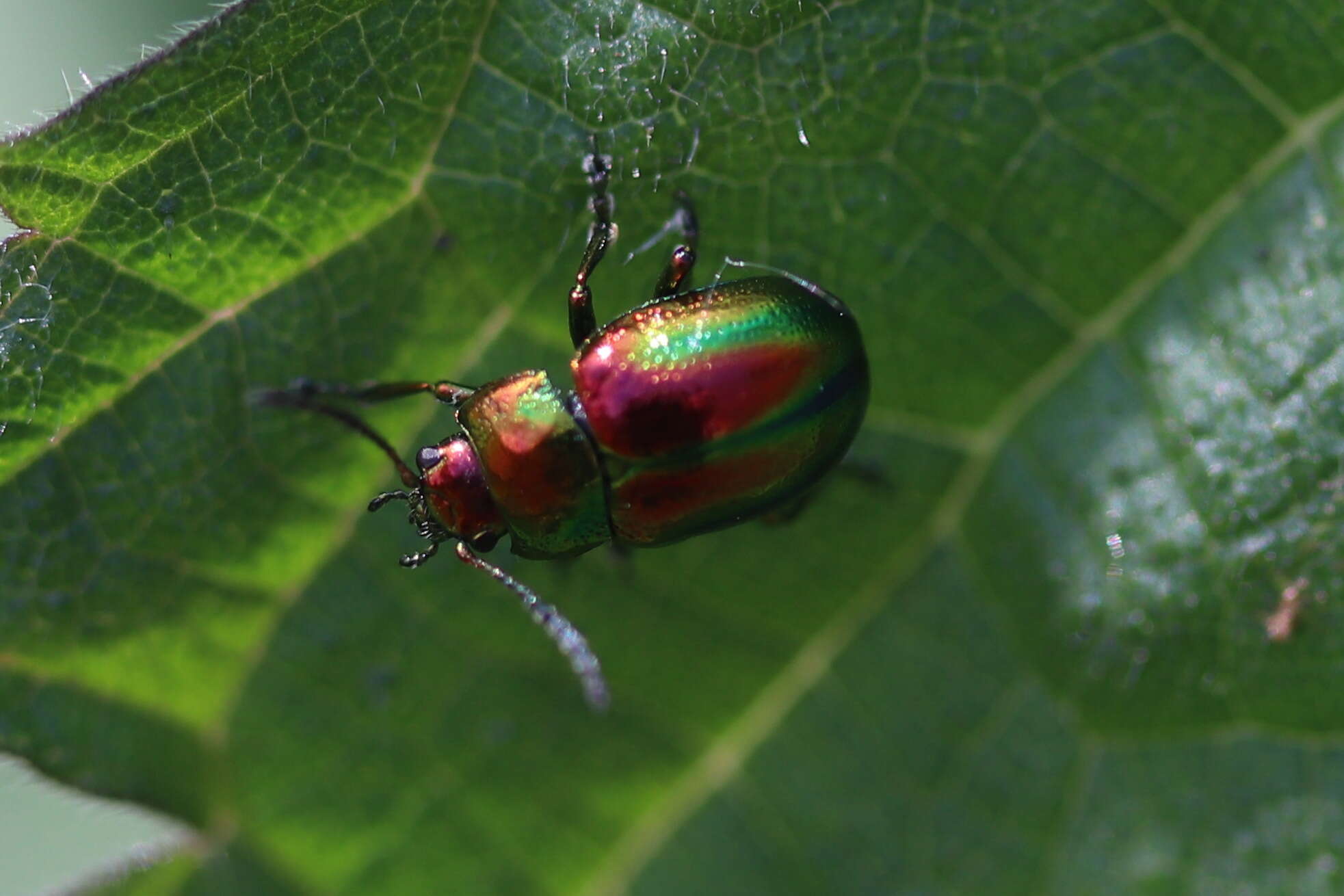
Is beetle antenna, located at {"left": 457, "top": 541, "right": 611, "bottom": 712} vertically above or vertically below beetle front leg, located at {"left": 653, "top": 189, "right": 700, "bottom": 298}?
below

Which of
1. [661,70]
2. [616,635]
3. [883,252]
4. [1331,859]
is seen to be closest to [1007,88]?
[883,252]

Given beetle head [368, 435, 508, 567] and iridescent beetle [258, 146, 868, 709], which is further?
beetle head [368, 435, 508, 567]

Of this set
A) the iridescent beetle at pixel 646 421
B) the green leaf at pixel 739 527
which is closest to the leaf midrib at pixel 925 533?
the green leaf at pixel 739 527

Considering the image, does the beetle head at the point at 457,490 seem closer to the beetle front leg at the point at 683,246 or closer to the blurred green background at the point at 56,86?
the beetle front leg at the point at 683,246

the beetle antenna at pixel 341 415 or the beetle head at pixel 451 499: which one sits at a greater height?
the beetle antenna at pixel 341 415

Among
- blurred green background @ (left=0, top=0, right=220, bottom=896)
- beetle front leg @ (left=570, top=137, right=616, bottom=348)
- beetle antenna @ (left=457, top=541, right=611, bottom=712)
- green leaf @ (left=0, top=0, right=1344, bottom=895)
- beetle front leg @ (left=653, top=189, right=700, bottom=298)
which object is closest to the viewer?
green leaf @ (left=0, top=0, right=1344, bottom=895)

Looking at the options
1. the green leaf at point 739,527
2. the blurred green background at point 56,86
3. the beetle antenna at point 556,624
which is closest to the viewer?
the green leaf at point 739,527

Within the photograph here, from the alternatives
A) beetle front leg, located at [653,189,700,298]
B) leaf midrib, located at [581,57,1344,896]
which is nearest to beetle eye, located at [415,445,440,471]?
beetle front leg, located at [653,189,700,298]

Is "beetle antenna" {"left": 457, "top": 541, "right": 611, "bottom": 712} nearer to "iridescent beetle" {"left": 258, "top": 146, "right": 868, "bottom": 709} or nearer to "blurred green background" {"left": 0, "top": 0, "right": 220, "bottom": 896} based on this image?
"iridescent beetle" {"left": 258, "top": 146, "right": 868, "bottom": 709}
